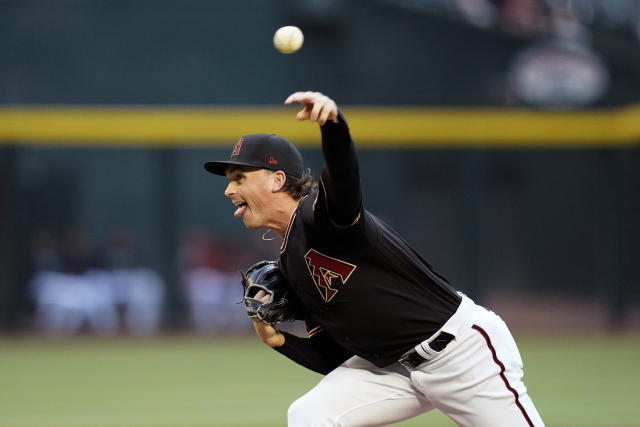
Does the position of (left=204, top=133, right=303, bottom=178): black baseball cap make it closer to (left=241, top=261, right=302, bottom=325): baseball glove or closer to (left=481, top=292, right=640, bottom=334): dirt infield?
(left=241, top=261, right=302, bottom=325): baseball glove

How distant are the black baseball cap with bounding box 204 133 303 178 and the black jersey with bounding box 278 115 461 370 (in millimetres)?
185

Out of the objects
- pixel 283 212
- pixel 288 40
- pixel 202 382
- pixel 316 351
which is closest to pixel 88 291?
A: pixel 202 382

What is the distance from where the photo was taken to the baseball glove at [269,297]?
3.76 m

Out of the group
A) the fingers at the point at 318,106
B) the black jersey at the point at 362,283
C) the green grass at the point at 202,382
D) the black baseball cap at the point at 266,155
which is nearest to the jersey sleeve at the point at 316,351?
the black jersey at the point at 362,283

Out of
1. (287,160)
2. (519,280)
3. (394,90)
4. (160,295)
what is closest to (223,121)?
(160,295)

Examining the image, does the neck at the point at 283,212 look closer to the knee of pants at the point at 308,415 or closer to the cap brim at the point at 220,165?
the cap brim at the point at 220,165

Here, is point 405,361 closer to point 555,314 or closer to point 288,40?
point 288,40

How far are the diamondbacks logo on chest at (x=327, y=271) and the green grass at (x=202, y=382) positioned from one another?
2993 millimetres

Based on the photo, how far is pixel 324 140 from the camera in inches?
121

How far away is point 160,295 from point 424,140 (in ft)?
13.7

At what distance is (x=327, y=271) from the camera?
136 inches

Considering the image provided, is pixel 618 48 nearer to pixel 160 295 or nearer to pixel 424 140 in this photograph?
pixel 424 140

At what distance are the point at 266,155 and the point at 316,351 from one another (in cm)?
92

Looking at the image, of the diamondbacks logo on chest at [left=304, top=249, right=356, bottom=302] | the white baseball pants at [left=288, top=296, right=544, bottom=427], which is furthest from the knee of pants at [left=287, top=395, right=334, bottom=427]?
the diamondbacks logo on chest at [left=304, top=249, right=356, bottom=302]
